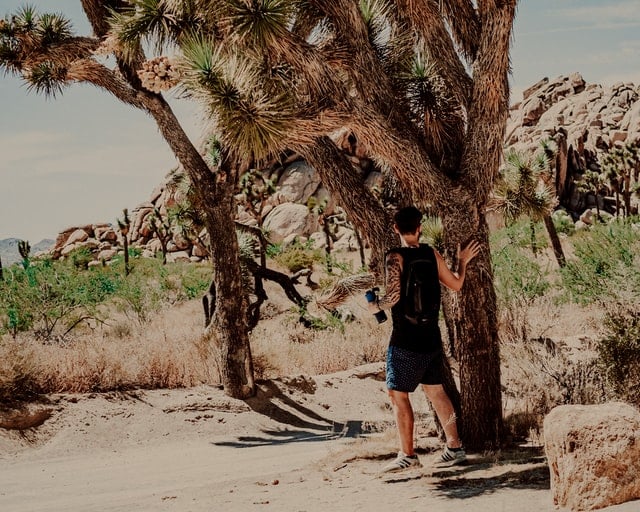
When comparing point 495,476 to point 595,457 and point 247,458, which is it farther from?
point 247,458

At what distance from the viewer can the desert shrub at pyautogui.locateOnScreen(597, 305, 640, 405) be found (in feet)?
22.4

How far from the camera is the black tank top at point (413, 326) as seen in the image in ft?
17.9

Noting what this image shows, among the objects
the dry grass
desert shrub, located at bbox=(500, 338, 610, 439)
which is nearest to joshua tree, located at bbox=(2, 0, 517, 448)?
desert shrub, located at bbox=(500, 338, 610, 439)

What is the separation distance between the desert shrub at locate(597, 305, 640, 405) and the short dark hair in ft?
8.40

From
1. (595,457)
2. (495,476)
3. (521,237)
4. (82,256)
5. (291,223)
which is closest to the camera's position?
(595,457)

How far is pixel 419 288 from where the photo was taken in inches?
214

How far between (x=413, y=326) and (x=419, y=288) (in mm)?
268

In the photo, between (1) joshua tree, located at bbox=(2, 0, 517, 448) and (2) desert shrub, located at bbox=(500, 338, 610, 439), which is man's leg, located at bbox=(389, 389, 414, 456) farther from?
(2) desert shrub, located at bbox=(500, 338, 610, 439)

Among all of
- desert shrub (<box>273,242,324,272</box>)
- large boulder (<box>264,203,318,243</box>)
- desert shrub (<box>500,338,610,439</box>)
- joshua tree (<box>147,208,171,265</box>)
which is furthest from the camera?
large boulder (<box>264,203,318,243</box>)

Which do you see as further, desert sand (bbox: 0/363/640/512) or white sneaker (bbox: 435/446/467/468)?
white sneaker (bbox: 435/446/467/468)

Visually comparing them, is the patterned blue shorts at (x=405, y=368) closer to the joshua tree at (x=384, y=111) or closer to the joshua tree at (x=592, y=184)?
the joshua tree at (x=384, y=111)

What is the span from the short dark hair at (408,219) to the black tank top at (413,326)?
15 cm

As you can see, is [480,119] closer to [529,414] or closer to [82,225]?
[529,414]

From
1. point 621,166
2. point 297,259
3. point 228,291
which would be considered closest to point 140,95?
point 228,291
